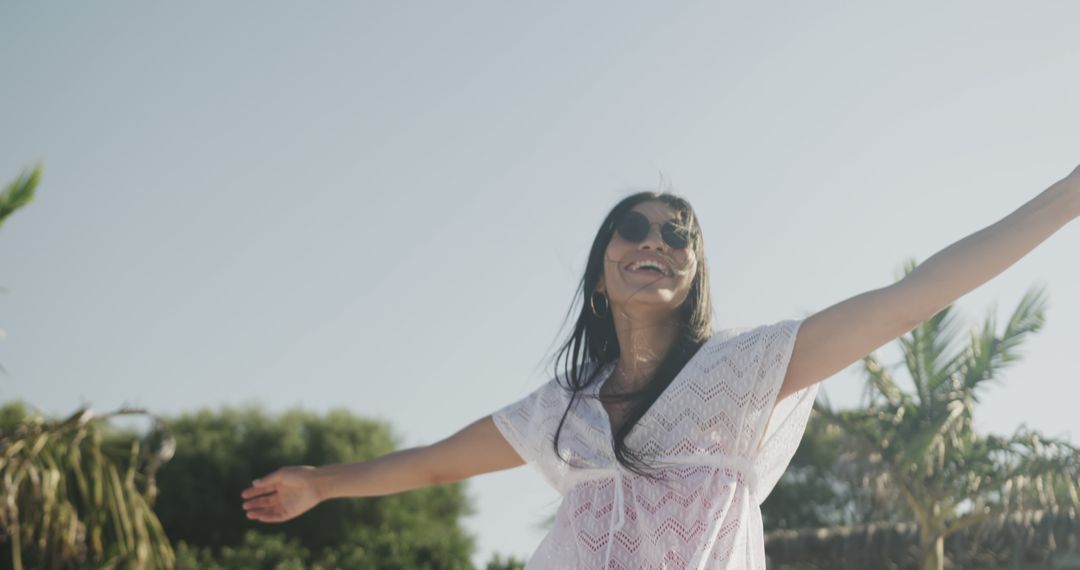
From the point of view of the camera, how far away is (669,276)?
2504 millimetres

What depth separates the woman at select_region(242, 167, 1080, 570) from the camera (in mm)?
2043

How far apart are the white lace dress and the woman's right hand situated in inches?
28.7

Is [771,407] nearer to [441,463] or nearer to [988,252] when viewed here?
[988,252]

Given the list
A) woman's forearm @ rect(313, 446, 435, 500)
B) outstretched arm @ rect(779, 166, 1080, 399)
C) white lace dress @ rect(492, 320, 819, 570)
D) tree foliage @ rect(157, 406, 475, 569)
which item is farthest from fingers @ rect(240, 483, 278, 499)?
tree foliage @ rect(157, 406, 475, 569)

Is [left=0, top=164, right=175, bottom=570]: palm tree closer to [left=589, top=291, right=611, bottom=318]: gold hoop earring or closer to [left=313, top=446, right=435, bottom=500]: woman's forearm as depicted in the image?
[left=313, top=446, right=435, bottom=500]: woman's forearm

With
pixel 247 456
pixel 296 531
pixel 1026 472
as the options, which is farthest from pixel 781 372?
pixel 247 456

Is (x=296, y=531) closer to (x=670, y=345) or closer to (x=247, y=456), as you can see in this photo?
(x=247, y=456)

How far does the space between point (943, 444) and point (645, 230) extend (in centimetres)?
845

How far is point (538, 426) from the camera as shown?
2570 millimetres

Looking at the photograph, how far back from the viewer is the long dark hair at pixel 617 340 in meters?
2.34

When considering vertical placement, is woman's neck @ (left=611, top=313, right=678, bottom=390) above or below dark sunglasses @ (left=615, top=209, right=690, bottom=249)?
below

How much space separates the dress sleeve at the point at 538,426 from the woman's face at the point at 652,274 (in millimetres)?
250

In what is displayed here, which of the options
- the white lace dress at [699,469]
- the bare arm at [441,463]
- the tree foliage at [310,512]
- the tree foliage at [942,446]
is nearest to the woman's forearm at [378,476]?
the bare arm at [441,463]

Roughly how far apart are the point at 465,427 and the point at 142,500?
4.93m
